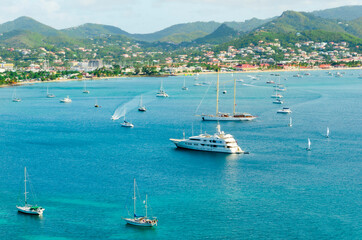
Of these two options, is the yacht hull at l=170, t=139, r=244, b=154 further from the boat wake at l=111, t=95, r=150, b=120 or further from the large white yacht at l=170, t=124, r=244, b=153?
the boat wake at l=111, t=95, r=150, b=120

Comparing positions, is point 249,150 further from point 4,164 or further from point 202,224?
point 4,164

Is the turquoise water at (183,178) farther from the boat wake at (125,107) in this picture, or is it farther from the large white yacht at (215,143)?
the boat wake at (125,107)

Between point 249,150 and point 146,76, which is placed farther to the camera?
point 146,76

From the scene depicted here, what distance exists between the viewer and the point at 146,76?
16988cm

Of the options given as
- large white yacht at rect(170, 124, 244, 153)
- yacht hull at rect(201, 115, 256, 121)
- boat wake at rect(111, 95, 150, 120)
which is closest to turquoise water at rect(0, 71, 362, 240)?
large white yacht at rect(170, 124, 244, 153)

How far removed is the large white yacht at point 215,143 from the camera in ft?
143

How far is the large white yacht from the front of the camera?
4362 centimetres

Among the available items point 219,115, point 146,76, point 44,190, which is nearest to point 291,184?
point 44,190

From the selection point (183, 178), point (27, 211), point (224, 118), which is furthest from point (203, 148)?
point (224, 118)

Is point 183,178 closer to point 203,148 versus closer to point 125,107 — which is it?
point 203,148

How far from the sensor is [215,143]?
144 feet

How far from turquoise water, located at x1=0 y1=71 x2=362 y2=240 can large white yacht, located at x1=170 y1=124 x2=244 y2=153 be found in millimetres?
1003

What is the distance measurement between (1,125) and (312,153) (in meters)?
38.5

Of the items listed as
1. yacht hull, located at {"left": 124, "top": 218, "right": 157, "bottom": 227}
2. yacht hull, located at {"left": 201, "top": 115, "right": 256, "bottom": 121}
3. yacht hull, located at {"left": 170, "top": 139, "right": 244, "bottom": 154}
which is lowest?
yacht hull, located at {"left": 124, "top": 218, "right": 157, "bottom": 227}
